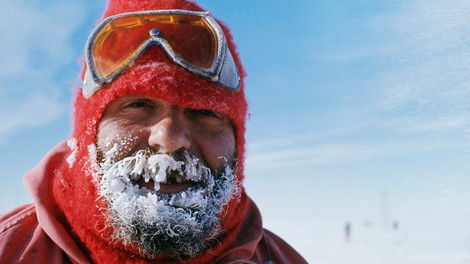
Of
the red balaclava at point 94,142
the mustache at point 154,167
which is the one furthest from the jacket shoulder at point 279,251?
the mustache at point 154,167

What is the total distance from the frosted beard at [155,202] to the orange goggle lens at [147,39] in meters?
0.47

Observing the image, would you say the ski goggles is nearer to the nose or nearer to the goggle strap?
the goggle strap

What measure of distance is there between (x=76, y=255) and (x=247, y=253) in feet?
2.50

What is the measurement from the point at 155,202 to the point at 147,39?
75 cm

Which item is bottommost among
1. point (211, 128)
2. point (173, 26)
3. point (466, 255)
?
point (466, 255)

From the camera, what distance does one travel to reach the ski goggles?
2078mm

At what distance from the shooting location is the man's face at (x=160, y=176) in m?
1.84

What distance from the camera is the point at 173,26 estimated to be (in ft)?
7.29

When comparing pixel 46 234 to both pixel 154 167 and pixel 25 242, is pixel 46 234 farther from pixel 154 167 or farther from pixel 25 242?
pixel 154 167

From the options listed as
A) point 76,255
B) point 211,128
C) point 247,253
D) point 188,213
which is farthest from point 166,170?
point 247,253

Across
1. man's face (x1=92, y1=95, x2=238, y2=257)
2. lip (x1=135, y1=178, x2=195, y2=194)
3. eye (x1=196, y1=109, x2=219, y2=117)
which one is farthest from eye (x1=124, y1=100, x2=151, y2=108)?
lip (x1=135, y1=178, x2=195, y2=194)

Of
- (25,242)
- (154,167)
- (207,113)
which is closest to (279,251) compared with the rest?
(207,113)

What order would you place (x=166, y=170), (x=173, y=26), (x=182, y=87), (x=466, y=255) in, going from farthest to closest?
(x=466, y=255), (x=173, y=26), (x=182, y=87), (x=166, y=170)

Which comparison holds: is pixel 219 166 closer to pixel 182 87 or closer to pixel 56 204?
pixel 182 87
